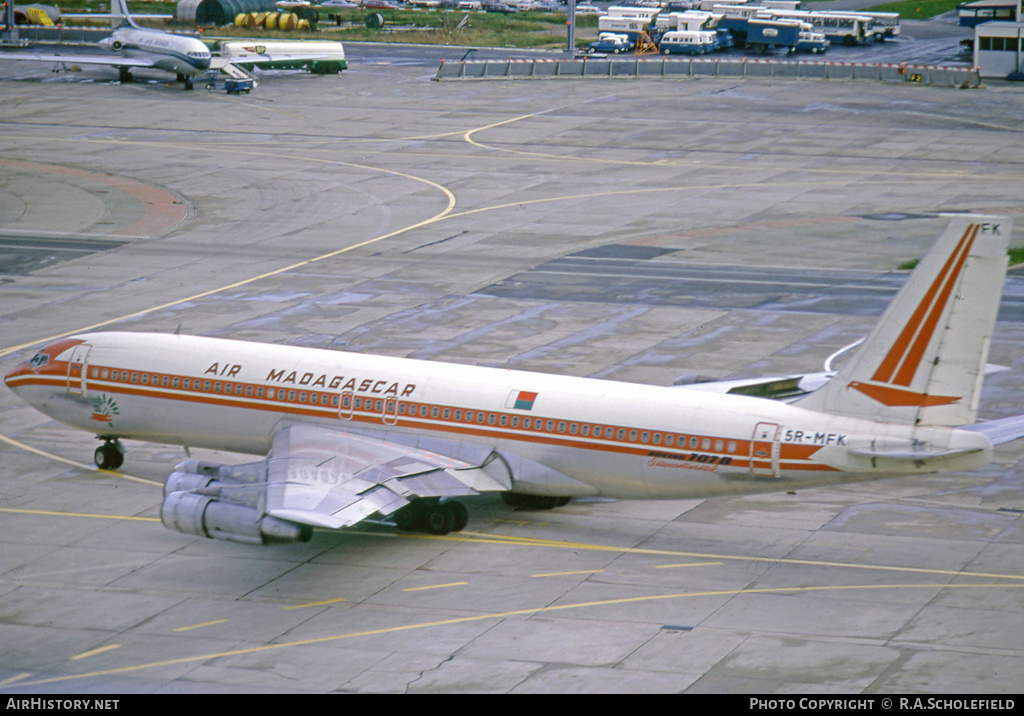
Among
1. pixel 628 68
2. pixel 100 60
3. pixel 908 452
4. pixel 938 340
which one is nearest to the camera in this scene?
pixel 938 340

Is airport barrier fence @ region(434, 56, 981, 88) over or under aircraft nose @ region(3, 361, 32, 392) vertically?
over

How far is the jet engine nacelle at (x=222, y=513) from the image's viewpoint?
33.3 m

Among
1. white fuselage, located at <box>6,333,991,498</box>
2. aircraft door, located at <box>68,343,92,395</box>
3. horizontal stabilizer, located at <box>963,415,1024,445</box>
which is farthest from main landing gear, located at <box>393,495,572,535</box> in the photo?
horizontal stabilizer, located at <box>963,415,1024,445</box>

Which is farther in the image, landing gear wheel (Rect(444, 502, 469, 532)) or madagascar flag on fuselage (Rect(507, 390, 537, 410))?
landing gear wheel (Rect(444, 502, 469, 532))

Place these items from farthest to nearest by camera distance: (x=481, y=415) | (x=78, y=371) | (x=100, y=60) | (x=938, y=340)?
1. (x=100, y=60)
2. (x=78, y=371)
3. (x=481, y=415)
4. (x=938, y=340)

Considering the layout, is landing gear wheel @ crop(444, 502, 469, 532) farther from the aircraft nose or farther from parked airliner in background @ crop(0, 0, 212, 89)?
parked airliner in background @ crop(0, 0, 212, 89)

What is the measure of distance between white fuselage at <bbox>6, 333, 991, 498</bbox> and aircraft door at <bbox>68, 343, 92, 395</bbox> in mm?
45

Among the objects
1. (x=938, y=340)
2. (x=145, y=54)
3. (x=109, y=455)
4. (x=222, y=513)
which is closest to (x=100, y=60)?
(x=145, y=54)

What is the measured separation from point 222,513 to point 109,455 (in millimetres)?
11855

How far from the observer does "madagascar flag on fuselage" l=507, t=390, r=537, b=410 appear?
38312 millimetres

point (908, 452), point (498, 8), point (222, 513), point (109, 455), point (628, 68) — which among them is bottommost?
point (109, 455)

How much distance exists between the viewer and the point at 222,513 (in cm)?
3425

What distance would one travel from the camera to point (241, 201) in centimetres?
8525

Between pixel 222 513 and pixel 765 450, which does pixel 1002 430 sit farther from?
pixel 222 513
